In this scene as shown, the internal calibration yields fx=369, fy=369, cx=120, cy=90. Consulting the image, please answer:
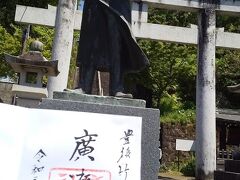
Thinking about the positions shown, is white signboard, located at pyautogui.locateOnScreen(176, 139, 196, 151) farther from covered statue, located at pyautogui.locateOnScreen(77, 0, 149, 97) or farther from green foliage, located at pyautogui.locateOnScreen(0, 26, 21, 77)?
green foliage, located at pyautogui.locateOnScreen(0, 26, 21, 77)

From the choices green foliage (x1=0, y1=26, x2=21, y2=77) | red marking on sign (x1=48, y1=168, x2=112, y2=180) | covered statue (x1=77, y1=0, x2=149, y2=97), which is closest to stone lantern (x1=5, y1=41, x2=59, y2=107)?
green foliage (x1=0, y1=26, x2=21, y2=77)

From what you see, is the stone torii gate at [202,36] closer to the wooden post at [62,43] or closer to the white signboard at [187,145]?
the wooden post at [62,43]

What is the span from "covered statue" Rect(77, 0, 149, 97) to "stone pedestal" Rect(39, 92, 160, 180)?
1.82 ft

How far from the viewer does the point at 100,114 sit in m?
3.13

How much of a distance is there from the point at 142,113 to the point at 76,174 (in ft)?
2.98

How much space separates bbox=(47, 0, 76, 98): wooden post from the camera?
11430 mm

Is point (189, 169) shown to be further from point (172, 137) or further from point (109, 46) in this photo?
point (109, 46)

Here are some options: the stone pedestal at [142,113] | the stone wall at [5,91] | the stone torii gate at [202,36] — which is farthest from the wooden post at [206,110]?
the stone wall at [5,91]

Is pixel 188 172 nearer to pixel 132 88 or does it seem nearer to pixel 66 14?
pixel 66 14

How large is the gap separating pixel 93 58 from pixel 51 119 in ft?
4.34

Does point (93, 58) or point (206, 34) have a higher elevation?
point (206, 34)

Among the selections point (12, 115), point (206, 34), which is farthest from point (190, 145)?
point (12, 115)

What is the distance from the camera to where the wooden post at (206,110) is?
39.3ft

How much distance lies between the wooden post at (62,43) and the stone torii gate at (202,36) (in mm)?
267
